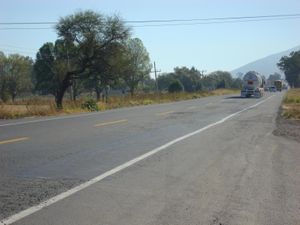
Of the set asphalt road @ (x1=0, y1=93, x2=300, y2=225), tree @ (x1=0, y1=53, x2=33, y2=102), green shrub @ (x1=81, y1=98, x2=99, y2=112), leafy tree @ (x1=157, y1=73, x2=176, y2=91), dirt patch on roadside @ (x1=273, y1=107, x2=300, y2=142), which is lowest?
leafy tree @ (x1=157, y1=73, x2=176, y2=91)

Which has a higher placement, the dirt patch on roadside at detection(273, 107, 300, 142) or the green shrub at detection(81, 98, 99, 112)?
the green shrub at detection(81, 98, 99, 112)

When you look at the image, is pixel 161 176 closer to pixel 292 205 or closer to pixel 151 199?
pixel 151 199

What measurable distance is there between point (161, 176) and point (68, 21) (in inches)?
1504

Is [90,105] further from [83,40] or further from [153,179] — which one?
[153,179]

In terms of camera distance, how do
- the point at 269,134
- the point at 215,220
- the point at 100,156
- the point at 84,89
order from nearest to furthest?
the point at 215,220 → the point at 100,156 → the point at 269,134 → the point at 84,89

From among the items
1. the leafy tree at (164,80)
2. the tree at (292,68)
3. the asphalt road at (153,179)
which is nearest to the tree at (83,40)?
the asphalt road at (153,179)

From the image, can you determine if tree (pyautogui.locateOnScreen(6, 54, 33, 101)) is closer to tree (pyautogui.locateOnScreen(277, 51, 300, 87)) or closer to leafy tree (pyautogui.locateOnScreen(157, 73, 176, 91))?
leafy tree (pyautogui.locateOnScreen(157, 73, 176, 91))

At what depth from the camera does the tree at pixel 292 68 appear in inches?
6978

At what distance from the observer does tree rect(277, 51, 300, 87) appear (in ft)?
582

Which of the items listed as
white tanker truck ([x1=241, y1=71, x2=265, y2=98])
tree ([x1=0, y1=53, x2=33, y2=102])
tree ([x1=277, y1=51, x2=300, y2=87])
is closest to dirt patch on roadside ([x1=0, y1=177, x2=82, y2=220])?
white tanker truck ([x1=241, y1=71, x2=265, y2=98])

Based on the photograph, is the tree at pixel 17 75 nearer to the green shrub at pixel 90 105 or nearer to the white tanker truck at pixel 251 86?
the white tanker truck at pixel 251 86

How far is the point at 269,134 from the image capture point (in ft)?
54.4

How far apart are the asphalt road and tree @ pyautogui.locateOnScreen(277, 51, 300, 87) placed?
16958 cm

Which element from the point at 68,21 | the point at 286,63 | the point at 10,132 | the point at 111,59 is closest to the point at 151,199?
the point at 10,132
